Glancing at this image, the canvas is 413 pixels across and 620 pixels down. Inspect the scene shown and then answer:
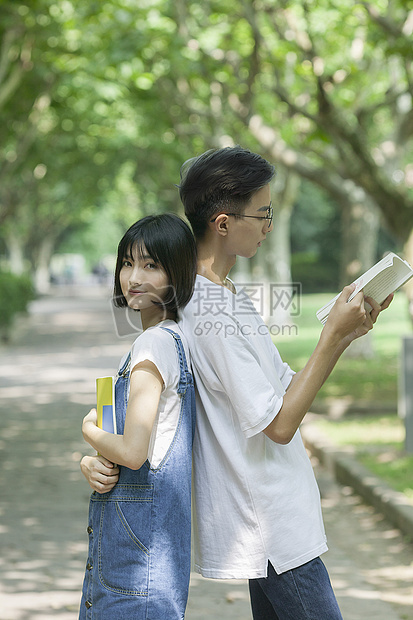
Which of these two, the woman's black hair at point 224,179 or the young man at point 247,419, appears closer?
the young man at point 247,419

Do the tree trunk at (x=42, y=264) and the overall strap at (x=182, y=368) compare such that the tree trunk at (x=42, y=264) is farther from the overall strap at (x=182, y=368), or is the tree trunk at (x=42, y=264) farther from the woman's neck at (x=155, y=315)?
the overall strap at (x=182, y=368)

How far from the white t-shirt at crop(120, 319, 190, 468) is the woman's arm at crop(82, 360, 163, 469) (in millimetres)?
32

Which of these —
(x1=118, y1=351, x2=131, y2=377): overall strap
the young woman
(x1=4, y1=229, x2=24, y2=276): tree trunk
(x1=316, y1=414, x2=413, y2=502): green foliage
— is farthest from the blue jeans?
(x1=4, y1=229, x2=24, y2=276): tree trunk

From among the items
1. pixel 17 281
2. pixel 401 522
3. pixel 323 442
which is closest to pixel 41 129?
pixel 17 281

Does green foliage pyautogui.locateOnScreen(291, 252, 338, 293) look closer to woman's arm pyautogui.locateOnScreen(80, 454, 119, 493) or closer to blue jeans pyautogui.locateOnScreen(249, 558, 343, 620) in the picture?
blue jeans pyautogui.locateOnScreen(249, 558, 343, 620)

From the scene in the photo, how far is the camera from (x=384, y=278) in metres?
2.20

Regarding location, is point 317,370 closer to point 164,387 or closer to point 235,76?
point 164,387

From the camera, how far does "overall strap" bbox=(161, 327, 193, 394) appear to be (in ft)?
7.11

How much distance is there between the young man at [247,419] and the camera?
2156 millimetres

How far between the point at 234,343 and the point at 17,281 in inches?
1032

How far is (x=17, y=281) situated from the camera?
2762cm

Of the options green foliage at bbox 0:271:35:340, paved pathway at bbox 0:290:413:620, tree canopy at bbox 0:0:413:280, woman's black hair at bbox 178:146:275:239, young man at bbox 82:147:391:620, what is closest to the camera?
young man at bbox 82:147:391:620

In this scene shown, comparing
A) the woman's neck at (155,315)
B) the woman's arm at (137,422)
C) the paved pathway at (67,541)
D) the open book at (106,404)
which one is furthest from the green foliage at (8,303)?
the woman's arm at (137,422)

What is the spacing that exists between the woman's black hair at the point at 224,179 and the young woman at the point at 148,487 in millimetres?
138
